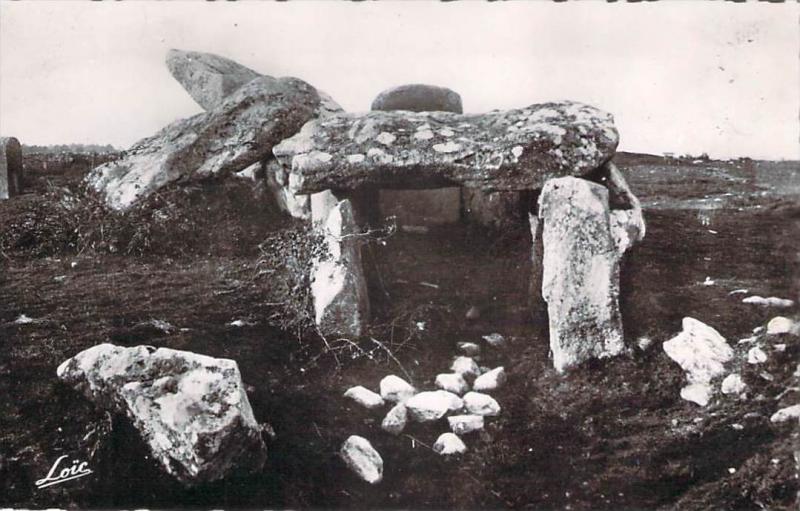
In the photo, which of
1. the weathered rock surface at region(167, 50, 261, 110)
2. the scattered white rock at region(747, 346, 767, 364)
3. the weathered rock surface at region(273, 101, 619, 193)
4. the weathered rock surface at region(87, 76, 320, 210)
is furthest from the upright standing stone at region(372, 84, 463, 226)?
the scattered white rock at region(747, 346, 767, 364)

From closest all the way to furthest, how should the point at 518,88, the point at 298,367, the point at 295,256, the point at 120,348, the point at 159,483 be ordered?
the point at 159,483, the point at 120,348, the point at 298,367, the point at 518,88, the point at 295,256

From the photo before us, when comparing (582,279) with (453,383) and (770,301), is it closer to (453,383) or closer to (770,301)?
(453,383)

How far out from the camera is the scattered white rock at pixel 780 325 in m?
4.05

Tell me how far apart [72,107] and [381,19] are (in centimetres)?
209

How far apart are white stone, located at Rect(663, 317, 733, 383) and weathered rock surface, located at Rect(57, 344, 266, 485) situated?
239 cm

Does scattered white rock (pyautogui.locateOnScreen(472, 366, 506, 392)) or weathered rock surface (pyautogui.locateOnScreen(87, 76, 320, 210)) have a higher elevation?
weathered rock surface (pyautogui.locateOnScreen(87, 76, 320, 210))

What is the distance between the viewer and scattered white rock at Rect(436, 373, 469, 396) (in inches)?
161

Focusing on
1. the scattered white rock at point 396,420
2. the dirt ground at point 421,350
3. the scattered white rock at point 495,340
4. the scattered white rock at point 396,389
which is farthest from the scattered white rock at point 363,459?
the scattered white rock at point 495,340

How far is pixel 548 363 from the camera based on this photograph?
4.30 meters

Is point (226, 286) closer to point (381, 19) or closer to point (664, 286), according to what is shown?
point (381, 19)

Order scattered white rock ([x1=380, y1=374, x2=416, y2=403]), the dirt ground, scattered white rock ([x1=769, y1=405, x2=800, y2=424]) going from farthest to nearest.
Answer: scattered white rock ([x1=380, y1=374, x2=416, y2=403]) < scattered white rock ([x1=769, y1=405, x2=800, y2=424]) < the dirt ground

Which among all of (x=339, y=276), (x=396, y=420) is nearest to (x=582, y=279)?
(x=396, y=420)

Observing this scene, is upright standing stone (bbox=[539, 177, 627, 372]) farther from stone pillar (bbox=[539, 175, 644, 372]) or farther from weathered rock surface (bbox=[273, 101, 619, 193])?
weathered rock surface (bbox=[273, 101, 619, 193])

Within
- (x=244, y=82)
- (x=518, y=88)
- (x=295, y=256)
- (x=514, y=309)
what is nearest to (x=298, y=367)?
(x=295, y=256)
